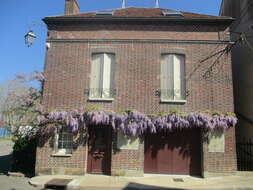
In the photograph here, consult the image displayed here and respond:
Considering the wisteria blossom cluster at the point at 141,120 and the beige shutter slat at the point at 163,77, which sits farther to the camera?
the beige shutter slat at the point at 163,77

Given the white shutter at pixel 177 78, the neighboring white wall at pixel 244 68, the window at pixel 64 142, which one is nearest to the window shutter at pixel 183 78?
the white shutter at pixel 177 78

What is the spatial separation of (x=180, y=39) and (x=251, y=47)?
4.26 meters

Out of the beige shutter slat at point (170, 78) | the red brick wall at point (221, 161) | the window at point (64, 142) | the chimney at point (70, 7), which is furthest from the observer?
the chimney at point (70, 7)

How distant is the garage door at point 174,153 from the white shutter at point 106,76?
276 centimetres

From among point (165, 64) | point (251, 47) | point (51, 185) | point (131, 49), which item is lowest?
point (51, 185)

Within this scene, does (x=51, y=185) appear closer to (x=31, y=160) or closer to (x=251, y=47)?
(x=31, y=160)

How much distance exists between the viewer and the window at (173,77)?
9.20 metres

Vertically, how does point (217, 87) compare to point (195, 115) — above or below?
above

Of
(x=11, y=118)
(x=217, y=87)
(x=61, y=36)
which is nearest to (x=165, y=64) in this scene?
(x=217, y=87)

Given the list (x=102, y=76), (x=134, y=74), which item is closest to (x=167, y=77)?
(x=134, y=74)

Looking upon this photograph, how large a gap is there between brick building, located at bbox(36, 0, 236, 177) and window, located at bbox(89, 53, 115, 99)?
47 mm

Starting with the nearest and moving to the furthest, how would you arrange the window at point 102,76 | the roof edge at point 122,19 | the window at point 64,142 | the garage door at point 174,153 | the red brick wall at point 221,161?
the red brick wall at point 221,161
the garage door at point 174,153
the window at point 64,142
the window at point 102,76
the roof edge at point 122,19

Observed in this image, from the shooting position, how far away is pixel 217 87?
9.08m

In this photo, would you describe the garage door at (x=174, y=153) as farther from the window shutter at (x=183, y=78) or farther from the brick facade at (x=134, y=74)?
the window shutter at (x=183, y=78)
